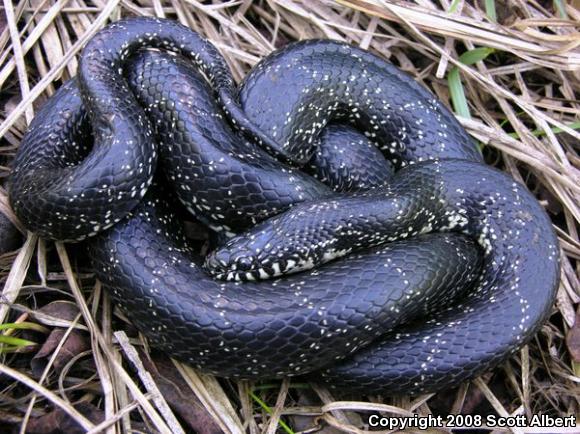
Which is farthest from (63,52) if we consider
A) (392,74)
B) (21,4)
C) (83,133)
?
(392,74)

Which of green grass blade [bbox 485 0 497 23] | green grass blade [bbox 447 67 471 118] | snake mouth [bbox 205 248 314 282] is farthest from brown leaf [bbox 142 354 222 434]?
green grass blade [bbox 485 0 497 23]

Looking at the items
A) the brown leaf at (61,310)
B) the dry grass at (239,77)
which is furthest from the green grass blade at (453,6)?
the brown leaf at (61,310)

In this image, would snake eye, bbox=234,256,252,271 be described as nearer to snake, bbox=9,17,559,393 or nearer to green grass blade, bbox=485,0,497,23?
snake, bbox=9,17,559,393

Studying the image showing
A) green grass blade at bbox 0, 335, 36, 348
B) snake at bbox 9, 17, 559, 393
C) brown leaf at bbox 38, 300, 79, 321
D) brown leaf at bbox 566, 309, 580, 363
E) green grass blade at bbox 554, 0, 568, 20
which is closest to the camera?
green grass blade at bbox 0, 335, 36, 348

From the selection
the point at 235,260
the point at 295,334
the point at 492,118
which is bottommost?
the point at 295,334

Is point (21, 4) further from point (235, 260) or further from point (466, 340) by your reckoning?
point (466, 340)
